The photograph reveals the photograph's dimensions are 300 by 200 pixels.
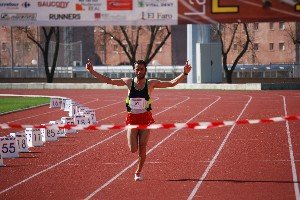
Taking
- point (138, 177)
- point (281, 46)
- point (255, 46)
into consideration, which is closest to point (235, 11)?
point (138, 177)

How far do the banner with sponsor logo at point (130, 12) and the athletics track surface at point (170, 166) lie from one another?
947 cm

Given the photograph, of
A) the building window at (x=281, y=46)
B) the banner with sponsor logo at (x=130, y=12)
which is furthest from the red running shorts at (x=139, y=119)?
the building window at (x=281, y=46)

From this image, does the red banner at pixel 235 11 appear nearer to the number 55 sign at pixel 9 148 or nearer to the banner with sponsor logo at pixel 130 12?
the banner with sponsor logo at pixel 130 12

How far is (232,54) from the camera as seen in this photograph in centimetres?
9706

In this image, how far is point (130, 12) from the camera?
41.4 meters

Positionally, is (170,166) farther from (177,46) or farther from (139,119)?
(177,46)

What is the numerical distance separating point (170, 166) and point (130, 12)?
83.5 ft

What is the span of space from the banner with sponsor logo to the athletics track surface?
9472mm

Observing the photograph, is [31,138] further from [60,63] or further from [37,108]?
[60,63]

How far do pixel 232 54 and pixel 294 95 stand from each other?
51.4m

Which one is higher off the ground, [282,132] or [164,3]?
[164,3]

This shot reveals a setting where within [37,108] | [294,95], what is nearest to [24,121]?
[37,108]

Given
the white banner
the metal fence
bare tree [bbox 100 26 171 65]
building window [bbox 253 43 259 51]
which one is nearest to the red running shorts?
the white banner

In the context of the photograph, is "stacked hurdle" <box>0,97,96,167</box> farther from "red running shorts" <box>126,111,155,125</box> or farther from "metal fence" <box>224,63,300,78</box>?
"metal fence" <box>224,63,300,78</box>
